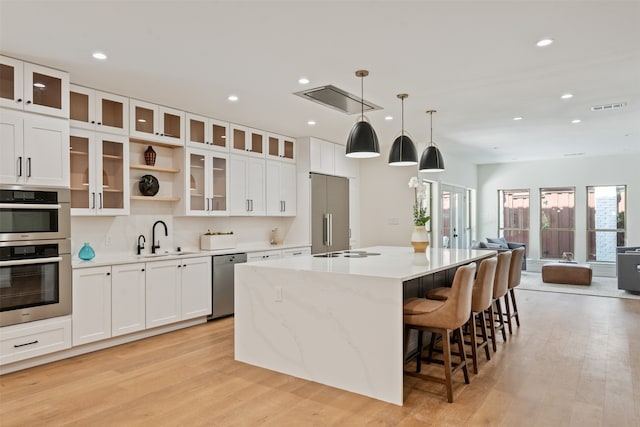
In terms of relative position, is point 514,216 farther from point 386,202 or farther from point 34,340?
point 34,340

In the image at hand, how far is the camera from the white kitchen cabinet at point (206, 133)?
17.3ft

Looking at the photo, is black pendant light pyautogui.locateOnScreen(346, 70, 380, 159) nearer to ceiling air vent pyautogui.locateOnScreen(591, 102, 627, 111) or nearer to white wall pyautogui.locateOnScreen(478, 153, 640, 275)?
ceiling air vent pyautogui.locateOnScreen(591, 102, 627, 111)

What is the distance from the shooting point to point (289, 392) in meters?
3.10

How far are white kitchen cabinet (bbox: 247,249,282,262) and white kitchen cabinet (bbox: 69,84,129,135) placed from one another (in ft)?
7.16

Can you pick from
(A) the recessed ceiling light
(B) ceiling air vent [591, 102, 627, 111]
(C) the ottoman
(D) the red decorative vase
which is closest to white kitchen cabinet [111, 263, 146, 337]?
(D) the red decorative vase

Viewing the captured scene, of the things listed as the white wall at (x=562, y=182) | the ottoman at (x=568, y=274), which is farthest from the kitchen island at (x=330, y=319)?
the white wall at (x=562, y=182)

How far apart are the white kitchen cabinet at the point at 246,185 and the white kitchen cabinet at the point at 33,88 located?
2289 millimetres

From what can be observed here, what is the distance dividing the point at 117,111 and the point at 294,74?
6.76 feet

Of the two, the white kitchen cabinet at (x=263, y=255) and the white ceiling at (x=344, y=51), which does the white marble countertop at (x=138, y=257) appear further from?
the white ceiling at (x=344, y=51)

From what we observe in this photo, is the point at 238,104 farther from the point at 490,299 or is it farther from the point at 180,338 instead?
the point at 490,299

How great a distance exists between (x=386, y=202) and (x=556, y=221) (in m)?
4.98

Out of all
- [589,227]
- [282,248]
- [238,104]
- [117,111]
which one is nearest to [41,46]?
[117,111]

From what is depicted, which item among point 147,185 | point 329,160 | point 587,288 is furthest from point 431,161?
point 587,288

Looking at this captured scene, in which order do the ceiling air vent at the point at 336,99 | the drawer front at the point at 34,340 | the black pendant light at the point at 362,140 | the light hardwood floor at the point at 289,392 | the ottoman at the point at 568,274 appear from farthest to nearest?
the ottoman at the point at 568,274 → the ceiling air vent at the point at 336,99 → the black pendant light at the point at 362,140 → the drawer front at the point at 34,340 → the light hardwood floor at the point at 289,392
